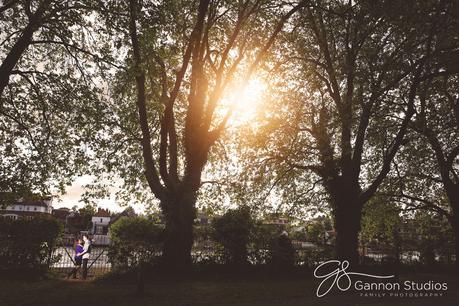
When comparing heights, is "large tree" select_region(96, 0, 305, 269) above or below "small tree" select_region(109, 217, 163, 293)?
above

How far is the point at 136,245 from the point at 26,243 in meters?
4.44

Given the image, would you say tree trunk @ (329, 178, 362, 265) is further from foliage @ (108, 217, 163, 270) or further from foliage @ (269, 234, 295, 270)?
foliage @ (108, 217, 163, 270)

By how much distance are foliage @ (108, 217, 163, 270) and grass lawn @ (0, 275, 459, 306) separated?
1323mm

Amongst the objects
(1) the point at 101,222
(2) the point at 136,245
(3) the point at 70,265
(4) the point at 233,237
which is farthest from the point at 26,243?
(1) the point at 101,222

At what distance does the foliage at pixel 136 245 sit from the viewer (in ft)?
43.2

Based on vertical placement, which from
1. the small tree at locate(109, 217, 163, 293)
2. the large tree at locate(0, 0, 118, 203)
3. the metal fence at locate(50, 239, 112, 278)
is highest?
the large tree at locate(0, 0, 118, 203)

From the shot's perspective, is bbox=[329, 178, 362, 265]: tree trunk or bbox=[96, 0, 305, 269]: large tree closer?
bbox=[96, 0, 305, 269]: large tree

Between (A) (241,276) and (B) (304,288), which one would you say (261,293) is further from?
(A) (241,276)

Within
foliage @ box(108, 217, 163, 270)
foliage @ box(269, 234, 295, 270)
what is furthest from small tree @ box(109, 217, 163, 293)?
foliage @ box(269, 234, 295, 270)

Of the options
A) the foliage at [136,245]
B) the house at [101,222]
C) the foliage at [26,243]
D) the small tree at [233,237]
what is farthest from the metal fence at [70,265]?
the house at [101,222]

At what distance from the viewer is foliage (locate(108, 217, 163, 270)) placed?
43.2 ft

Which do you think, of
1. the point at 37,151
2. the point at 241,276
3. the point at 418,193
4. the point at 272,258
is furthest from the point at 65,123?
the point at 418,193

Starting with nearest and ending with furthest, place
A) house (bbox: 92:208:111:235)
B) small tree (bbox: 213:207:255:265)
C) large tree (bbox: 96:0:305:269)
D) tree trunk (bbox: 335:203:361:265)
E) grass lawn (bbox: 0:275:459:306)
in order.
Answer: grass lawn (bbox: 0:275:459:306) < large tree (bbox: 96:0:305:269) < small tree (bbox: 213:207:255:265) < tree trunk (bbox: 335:203:361:265) < house (bbox: 92:208:111:235)

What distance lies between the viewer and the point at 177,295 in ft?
31.7
